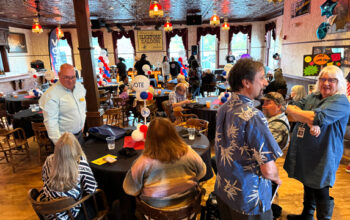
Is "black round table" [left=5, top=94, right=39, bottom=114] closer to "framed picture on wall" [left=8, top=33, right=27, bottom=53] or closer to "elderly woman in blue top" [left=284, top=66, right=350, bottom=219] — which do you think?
"elderly woman in blue top" [left=284, top=66, right=350, bottom=219]

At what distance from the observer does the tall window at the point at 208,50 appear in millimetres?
13250

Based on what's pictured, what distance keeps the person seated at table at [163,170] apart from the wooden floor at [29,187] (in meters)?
1.52

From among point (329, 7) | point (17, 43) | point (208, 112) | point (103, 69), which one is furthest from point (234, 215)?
point (17, 43)

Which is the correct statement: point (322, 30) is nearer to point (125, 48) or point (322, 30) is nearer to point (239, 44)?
point (239, 44)

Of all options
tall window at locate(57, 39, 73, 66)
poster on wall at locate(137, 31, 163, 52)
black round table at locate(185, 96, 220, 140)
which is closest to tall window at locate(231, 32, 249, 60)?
poster on wall at locate(137, 31, 163, 52)

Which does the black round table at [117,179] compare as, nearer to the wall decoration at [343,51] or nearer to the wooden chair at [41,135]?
the wooden chair at [41,135]

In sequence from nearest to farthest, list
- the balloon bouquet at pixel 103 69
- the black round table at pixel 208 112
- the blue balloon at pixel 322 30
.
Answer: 1. the black round table at pixel 208 112
2. the blue balloon at pixel 322 30
3. the balloon bouquet at pixel 103 69

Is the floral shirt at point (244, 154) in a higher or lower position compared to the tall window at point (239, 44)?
lower

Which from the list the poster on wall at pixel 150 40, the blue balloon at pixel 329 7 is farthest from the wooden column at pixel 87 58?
the poster on wall at pixel 150 40

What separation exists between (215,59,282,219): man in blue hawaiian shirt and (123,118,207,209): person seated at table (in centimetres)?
32

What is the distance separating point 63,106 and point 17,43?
11.3 meters

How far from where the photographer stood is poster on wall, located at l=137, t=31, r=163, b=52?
13.0 m

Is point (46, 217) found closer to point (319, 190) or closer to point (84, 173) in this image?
point (84, 173)

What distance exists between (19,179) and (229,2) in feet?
24.2
